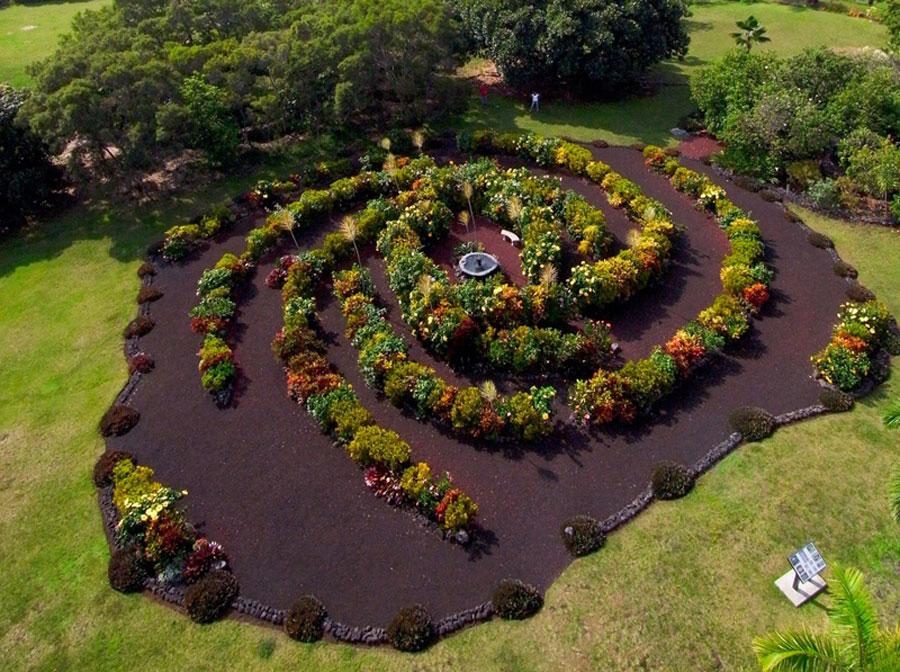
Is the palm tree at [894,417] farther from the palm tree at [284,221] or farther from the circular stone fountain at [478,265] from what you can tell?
the palm tree at [284,221]

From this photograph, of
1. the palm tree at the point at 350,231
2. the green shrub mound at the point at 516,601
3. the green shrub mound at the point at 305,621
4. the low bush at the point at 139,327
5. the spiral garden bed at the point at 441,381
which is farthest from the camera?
the palm tree at the point at 350,231

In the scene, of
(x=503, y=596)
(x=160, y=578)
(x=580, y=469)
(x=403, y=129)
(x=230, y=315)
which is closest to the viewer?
(x=503, y=596)

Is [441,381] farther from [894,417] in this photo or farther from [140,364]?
[894,417]

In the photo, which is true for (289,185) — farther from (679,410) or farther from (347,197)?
(679,410)

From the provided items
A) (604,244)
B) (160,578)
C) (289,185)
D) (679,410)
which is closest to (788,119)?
(604,244)

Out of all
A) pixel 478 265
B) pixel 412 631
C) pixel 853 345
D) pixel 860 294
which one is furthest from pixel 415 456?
pixel 860 294

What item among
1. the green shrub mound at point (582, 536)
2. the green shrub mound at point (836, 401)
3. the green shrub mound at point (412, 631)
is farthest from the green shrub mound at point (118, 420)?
the green shrub mound at point (836, 401)
